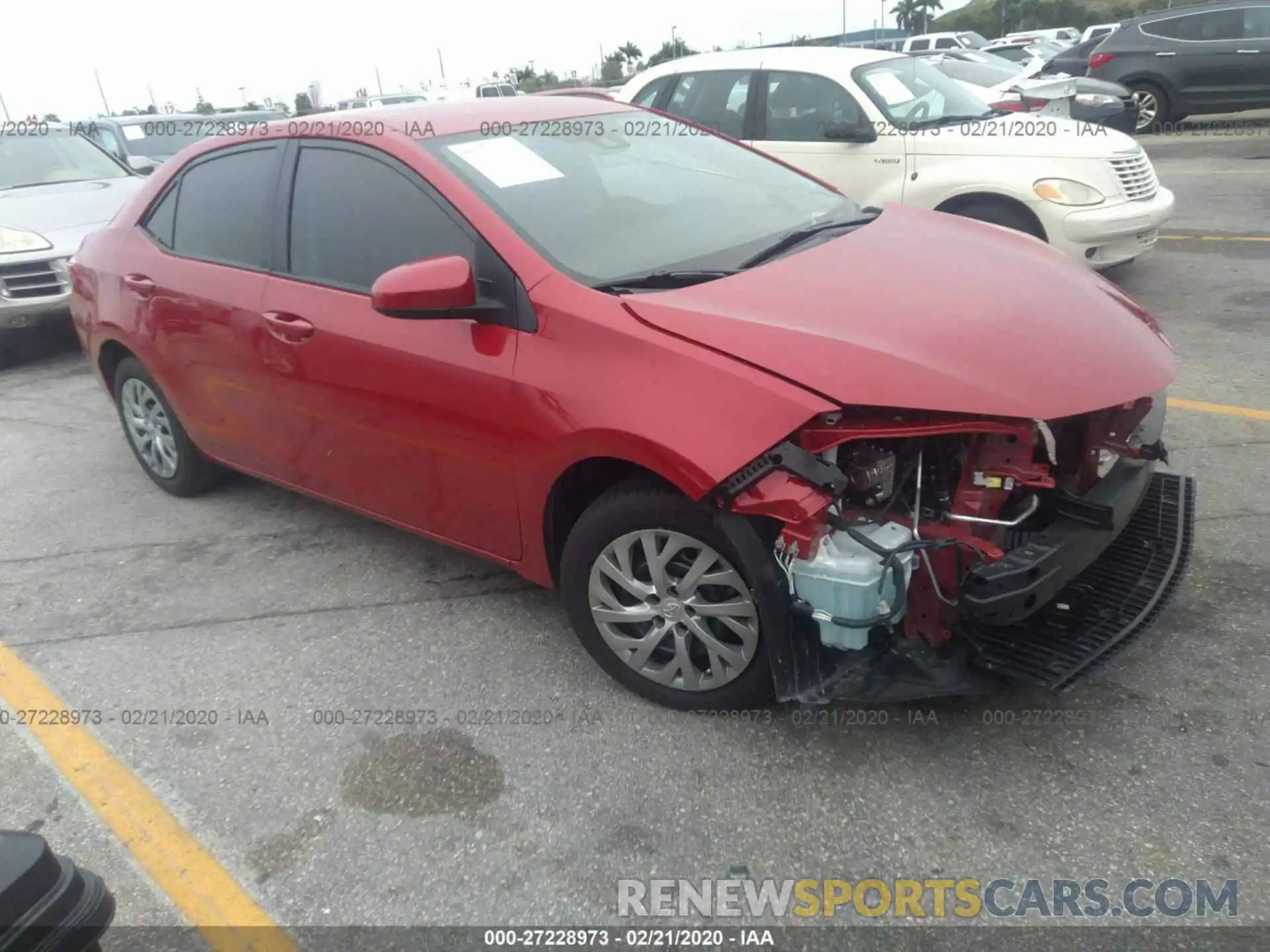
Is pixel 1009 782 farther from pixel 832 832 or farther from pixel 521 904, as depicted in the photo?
pixel 521 904

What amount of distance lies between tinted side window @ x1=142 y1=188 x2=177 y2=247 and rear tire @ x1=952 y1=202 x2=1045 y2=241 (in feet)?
15.0

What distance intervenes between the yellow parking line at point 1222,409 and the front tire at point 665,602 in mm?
3106

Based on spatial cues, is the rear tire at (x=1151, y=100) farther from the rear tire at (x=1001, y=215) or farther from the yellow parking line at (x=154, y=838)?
the yellow parking line at (x=154, y=838)

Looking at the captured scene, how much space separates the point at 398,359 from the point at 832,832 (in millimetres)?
1878

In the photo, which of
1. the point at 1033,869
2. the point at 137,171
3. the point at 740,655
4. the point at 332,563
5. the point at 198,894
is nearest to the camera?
the point at 1033,869

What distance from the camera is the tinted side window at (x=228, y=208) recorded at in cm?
370

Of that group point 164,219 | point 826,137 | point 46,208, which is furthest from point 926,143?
point 46,208

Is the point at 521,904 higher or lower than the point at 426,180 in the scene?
lower

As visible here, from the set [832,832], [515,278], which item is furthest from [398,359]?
[832,832]

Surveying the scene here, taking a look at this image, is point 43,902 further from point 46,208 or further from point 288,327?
point 46,208

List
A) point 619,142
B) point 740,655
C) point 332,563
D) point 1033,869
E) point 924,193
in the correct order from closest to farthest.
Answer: point 1033,869
point 740,655
point 619,142
point 332,563
point 924,193

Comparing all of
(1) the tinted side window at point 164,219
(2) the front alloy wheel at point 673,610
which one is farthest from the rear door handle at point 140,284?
(2) the front alloy wheel at point 673,610

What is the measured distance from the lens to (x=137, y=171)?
865 centimetres

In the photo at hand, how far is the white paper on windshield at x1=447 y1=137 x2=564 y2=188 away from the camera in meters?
3.14
